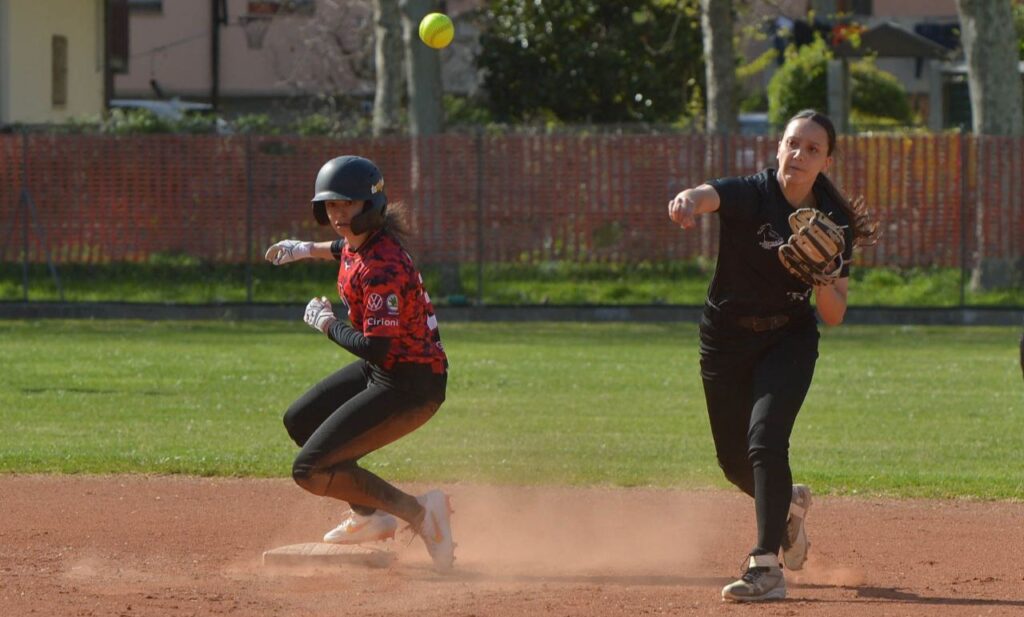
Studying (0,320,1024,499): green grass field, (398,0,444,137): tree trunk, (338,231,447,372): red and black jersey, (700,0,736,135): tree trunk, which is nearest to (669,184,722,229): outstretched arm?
(338,231,447,372): red and black jersey

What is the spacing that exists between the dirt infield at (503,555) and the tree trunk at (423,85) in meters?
14.7

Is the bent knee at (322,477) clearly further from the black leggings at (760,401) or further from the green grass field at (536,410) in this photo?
the green grass field at (536,410)

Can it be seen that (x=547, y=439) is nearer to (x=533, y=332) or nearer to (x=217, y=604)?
(x=217, y=604)

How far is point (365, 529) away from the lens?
7.33m

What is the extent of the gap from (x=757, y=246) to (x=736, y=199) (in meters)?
0.21

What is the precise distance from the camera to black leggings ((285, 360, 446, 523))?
684cm

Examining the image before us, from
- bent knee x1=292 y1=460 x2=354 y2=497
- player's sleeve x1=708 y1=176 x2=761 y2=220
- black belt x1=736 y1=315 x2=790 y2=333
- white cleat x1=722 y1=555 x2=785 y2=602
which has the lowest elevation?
white cleat x1=722 y1=555 x2=785 y2=602

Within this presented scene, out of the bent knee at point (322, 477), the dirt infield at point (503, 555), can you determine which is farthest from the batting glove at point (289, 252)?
the dirt infield at point (503, 555)

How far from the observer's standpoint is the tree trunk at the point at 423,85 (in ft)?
78.6

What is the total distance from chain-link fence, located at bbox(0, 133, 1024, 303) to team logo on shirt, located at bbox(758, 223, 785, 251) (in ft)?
50.4

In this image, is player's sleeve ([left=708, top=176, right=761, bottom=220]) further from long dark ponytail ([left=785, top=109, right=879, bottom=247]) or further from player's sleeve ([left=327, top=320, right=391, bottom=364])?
player's sleeve ([left=327, top=320, right=391, bottom=364])

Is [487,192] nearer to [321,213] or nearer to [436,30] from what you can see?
[436,30]

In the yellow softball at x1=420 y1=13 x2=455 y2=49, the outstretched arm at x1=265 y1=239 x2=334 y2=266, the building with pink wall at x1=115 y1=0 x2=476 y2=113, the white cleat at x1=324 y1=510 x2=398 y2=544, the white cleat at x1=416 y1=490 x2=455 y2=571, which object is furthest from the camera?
the building with pink wall at x1=115 y1=0 x2=476 y2=113

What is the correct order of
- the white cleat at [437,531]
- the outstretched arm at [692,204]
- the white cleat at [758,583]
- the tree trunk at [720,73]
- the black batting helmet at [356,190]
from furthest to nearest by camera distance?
1. the tree trunk at [720,73]
2. the white cleat at [437,531]
3. the black batting helmet at [356,190]
4. the white cleat at [758,583]
5. the outstretched arm at [692,204]
